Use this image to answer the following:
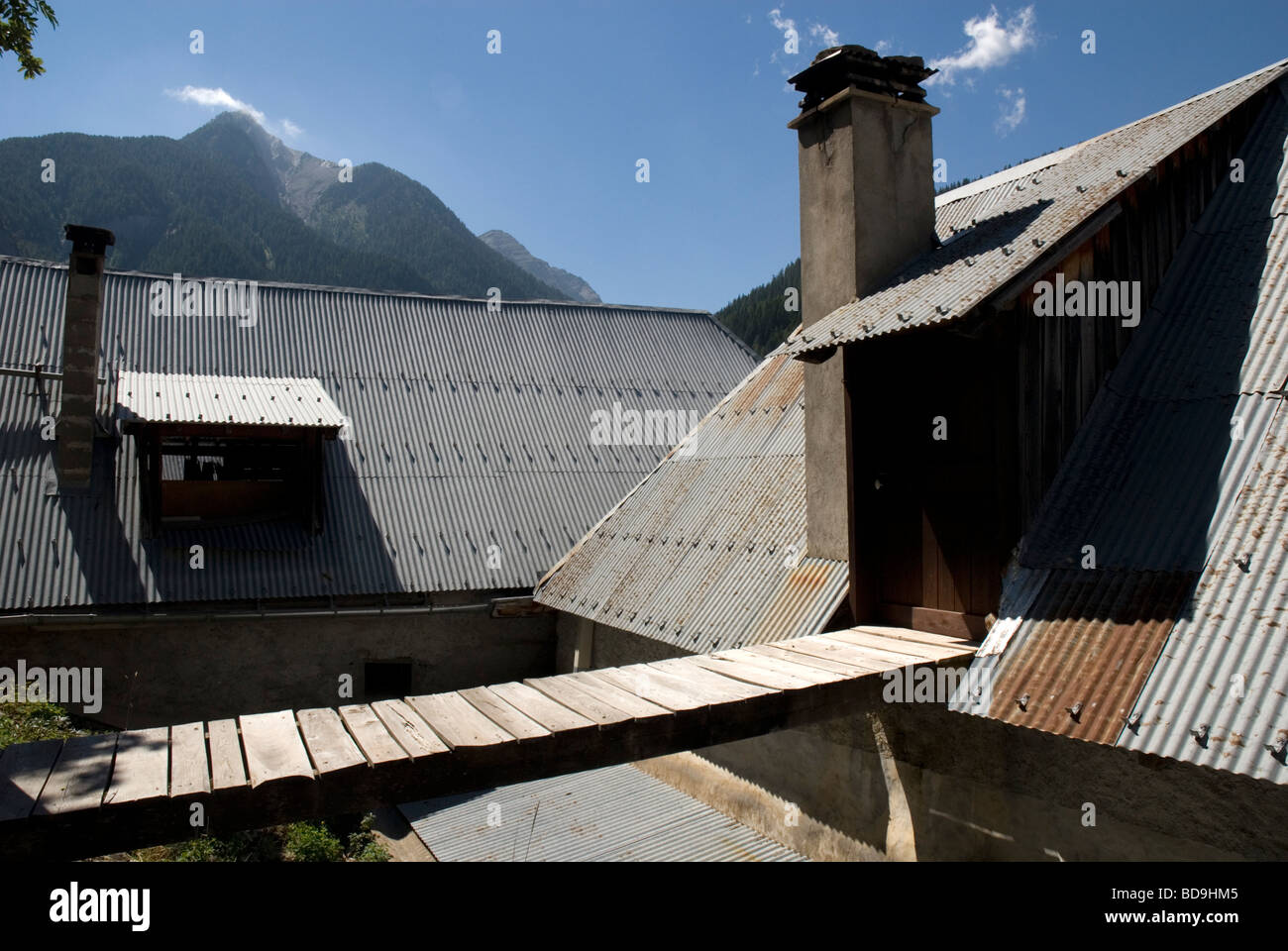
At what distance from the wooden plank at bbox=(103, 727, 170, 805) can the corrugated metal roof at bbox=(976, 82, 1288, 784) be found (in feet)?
15.8

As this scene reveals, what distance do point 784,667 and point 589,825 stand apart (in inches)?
190

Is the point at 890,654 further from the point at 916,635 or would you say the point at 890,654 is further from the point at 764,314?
the point at 764,314

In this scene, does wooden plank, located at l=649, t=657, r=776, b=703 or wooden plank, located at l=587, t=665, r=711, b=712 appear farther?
wooden plank, located at l=649, t=657, r=776, b=703

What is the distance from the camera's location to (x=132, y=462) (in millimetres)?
14438

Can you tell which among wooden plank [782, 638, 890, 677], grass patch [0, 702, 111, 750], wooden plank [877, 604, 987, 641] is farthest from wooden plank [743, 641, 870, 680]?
grass patch [0, 702, 111, 750]

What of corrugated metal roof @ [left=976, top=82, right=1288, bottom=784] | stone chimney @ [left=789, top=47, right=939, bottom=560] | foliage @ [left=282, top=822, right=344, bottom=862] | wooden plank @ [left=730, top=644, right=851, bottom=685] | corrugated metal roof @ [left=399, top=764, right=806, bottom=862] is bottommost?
foliage @ [left=282, top=822, right=344, bottom=862]

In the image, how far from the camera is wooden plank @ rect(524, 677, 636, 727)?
509cm

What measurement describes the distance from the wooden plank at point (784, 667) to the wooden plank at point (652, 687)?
1.89ft

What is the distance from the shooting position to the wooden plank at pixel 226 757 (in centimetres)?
415

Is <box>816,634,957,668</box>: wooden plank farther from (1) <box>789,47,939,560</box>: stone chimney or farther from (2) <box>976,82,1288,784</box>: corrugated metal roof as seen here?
(1) <box>789,47,939,560</box>: stone chimney

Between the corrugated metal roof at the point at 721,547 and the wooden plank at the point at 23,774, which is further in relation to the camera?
the corrugated metal roof at the point at 721,547

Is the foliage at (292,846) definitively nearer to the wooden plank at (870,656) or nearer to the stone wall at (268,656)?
the stone wall at (268,656)

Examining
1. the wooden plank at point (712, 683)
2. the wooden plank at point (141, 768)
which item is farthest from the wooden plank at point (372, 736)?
the wooden plank at point (712, 683)
